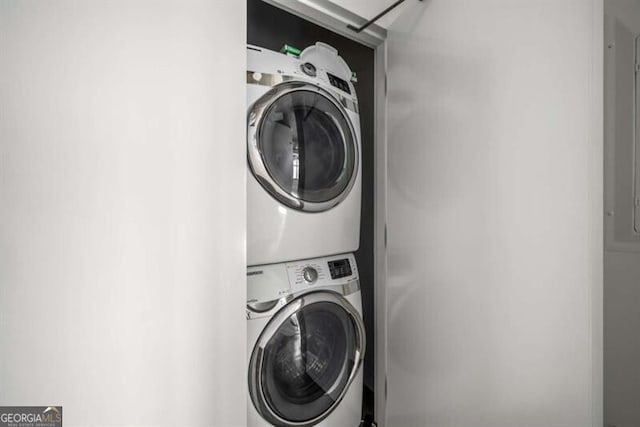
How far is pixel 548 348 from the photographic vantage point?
73cm

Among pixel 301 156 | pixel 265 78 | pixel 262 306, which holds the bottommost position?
pixel 262 306

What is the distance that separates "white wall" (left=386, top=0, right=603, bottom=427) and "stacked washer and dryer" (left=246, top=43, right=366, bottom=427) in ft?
0.89

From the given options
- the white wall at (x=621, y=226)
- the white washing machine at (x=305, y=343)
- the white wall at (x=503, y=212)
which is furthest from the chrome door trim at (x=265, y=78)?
the white wall at (x=621, y=226)

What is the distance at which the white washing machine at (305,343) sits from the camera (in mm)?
1065

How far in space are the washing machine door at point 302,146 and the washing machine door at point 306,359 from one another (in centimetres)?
42

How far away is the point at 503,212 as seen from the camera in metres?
0.81

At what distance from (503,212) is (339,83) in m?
0.87

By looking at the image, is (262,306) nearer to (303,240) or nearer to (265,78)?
(303,240)

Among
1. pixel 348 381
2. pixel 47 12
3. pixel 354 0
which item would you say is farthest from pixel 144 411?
pixel 354 0

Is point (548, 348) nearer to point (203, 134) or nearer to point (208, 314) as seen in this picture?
point (208, 314)

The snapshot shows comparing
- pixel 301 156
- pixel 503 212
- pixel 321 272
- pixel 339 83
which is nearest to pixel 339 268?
pixel 321 272

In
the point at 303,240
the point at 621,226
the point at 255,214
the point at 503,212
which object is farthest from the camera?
the point at 303,240

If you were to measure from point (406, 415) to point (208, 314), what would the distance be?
3.02 feet

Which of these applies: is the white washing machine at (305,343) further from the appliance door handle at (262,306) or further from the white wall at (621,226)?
the white wall at (621,226)
